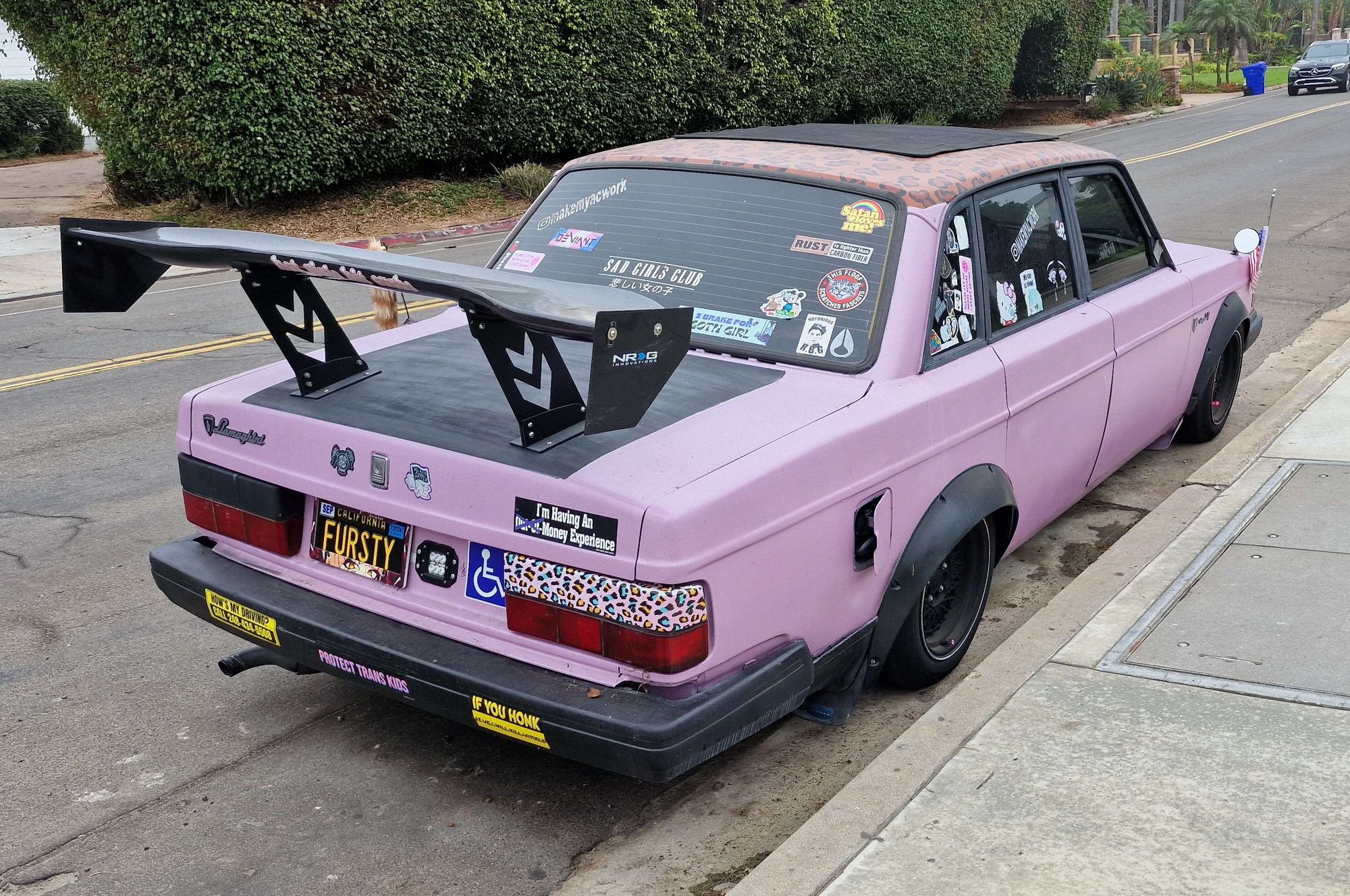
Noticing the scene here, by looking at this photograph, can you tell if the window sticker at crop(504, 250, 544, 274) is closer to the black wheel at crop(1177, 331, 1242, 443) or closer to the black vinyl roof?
the black vinyl roof

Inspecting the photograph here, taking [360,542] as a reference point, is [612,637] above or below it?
below

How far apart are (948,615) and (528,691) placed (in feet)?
5.47

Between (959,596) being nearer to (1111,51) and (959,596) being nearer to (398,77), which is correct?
(398,77)

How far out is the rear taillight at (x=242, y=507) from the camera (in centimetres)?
368

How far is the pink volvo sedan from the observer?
3053mm

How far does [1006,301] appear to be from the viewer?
436 centimetres

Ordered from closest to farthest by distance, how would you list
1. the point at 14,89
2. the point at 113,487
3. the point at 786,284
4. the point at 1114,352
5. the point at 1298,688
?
1. the point at 1298,688
2. the point at 786,284
3. the point at 1114,352
4. the point at 113,487
5. the point at 14,89

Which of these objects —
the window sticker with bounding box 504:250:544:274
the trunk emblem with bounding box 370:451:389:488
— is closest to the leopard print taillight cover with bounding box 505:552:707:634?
the trunk emblem with bounding box 370:451:389:488

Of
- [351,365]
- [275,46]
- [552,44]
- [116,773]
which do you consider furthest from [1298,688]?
[552,44]

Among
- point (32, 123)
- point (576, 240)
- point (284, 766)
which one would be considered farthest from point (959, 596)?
point (32, 123)

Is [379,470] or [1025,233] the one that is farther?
[1025,233]

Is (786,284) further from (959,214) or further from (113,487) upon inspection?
(113,487)

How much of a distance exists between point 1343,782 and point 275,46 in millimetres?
16911

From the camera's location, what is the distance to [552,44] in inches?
807
